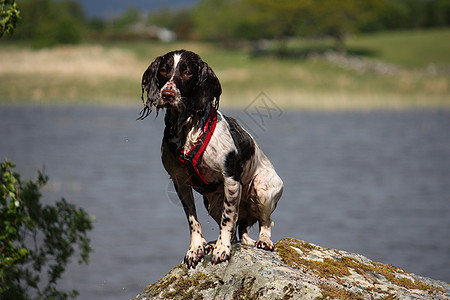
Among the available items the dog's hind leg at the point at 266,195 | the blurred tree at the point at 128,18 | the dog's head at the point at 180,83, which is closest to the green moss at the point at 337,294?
the dog's hind leg at the point at 266,195

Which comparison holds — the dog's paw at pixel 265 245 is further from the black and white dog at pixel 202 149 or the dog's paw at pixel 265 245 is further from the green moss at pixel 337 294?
Answer: the green moss at pixel 337 294

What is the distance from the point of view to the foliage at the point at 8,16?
24.3 ft

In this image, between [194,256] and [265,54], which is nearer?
[194,256]

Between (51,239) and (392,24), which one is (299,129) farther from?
(392,24)

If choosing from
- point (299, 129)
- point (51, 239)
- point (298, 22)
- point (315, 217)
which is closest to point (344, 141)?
point (299, 129)

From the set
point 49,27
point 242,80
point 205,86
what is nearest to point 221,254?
point 205,86

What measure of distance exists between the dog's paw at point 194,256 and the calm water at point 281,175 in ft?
1.74

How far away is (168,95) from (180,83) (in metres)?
0.19

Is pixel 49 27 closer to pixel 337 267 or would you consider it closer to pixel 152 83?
pixel 152 83

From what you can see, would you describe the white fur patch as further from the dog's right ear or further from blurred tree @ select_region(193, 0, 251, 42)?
blurred tree @ select_region(193, 0, 251, 42)

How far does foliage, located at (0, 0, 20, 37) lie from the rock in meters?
3.88

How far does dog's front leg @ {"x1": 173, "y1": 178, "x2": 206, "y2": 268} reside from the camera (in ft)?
18.3

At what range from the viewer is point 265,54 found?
8756cm

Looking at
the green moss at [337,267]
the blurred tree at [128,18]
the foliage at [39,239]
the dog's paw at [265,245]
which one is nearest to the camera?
the green moss at [337,267]
